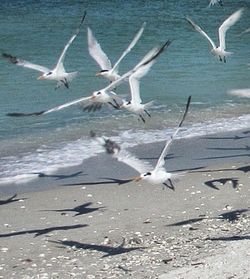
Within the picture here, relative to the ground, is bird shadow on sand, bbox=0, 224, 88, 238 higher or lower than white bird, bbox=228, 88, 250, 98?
higher

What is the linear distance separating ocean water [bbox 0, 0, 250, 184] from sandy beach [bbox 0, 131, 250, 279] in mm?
999

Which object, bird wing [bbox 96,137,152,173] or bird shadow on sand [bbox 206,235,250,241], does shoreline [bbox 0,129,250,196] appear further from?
bird shadow on sand [bbox 206,235,250,241]

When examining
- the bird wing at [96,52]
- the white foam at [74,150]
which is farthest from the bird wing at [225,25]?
the bird wing at [96,52]

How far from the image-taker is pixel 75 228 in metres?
10.1

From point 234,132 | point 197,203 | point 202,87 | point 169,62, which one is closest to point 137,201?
point 197,203

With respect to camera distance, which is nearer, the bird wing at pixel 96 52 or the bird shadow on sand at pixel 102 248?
the bird shadow on sand at pixel 102 248

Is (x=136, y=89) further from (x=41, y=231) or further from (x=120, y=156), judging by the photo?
(x=41, y=231)

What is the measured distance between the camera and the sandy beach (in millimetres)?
8523

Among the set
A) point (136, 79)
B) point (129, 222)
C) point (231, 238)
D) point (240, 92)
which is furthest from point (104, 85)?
point (231, 238)

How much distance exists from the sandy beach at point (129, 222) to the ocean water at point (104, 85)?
100cm

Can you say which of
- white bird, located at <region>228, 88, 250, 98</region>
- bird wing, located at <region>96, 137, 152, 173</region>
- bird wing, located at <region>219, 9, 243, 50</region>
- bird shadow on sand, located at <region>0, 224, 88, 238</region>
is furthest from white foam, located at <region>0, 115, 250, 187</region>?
bird shadow on sand, located at <region>0, 224, 88, 238</region>

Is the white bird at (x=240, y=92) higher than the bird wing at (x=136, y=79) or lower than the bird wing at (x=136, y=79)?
lower

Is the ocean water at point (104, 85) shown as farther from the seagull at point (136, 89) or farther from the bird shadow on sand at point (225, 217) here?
the bird shadow on sand at point (225, 217)

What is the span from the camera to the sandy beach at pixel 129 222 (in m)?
8.52
